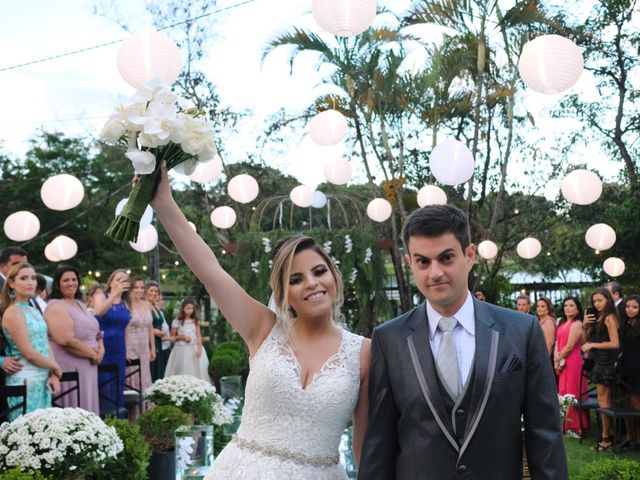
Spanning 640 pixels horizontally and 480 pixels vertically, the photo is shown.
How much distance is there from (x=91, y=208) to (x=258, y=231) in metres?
13.7

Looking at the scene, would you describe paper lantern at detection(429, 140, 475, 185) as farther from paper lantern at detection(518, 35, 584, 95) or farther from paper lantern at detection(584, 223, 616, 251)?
paper lantern at detection(584, 223, 616, 251)

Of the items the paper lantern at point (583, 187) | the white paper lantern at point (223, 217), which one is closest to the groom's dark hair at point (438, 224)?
the paper lantern at point (583, 187)

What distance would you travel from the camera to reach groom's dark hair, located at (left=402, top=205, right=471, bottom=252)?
8.00ft

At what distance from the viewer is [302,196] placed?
12.0 m

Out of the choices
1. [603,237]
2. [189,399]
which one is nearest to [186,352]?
[189,399]

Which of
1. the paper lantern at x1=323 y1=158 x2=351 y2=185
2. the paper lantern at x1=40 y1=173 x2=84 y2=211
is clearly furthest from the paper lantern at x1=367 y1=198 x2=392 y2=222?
the paper lantern at x1=40 y1=173 x2=84 y2=211

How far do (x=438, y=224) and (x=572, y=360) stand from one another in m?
7.75

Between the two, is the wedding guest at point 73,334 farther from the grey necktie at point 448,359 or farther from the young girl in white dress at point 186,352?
the grey necktie at point 448,359

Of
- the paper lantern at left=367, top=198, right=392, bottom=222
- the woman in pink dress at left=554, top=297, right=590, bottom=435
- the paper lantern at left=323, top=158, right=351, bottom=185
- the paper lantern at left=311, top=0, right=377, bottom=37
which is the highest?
the paper lantern at left=311, top=0, right=377, bottom=37

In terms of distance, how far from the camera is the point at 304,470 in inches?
113

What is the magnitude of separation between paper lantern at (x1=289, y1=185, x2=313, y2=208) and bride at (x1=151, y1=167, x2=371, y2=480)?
8.94 metres

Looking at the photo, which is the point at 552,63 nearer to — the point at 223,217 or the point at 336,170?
the point at 336,170

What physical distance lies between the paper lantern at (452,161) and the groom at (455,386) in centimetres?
716

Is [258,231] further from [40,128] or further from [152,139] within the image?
[40,128]
